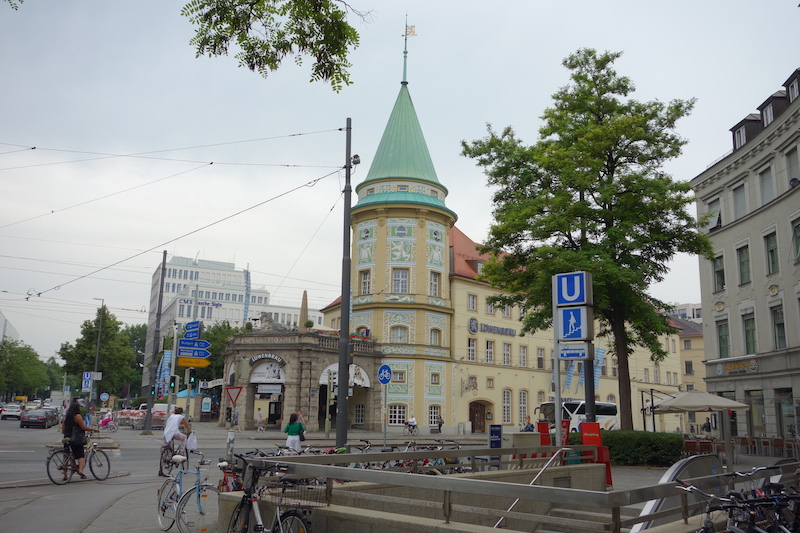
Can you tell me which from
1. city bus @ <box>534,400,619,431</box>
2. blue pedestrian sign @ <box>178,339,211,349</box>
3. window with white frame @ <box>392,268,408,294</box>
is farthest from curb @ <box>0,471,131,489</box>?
window with white frame @ <box>392,268,408,294</box>

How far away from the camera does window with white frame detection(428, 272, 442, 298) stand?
49625mm

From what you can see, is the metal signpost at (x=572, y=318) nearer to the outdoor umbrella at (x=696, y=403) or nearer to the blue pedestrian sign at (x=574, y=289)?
the blue pedestrian sign at (x=574, y=289)

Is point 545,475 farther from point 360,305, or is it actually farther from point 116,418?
point 116,418

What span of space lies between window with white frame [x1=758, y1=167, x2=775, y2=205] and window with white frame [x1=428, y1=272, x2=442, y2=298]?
78.3ft

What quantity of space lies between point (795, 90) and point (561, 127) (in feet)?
38.2

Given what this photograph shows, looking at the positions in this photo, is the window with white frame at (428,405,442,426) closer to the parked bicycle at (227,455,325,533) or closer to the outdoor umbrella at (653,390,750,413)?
the outdoor umbrella at (653,390,750,413)

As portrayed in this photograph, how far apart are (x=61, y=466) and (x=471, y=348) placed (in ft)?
133

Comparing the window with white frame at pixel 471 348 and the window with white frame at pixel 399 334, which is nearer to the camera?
the window with white frame at pixel 399 334

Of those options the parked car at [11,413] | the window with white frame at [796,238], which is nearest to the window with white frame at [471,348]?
the window with white frame at [796,238]

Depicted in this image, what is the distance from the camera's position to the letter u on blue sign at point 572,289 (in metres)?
13.1

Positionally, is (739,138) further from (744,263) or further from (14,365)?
(14,365)

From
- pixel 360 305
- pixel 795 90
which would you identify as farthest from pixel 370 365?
pixel 795 90

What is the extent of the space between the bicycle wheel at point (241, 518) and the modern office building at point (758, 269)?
906 inches

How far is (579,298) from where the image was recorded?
1311cm
